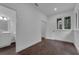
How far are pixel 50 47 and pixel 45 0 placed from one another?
5.10ft

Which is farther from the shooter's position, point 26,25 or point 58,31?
point 26,25

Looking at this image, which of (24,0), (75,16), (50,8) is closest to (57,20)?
(50,8)

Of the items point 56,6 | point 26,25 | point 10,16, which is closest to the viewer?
point 10,16

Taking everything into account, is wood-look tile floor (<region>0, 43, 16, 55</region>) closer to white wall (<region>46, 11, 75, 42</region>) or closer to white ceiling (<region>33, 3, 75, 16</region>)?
white wall (<region>46, 11, 75, 42</region>)

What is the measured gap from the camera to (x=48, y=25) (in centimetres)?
199

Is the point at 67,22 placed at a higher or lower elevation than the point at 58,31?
higher

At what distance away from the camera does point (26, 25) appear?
7.43 feet

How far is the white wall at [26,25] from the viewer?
1.83 metres

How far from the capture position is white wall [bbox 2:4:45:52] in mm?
1827

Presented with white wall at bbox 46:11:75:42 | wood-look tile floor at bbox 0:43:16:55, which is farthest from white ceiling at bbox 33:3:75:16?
wood-look tile floor at bbox 0:43:16:55

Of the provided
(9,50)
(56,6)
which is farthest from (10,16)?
(56,6)

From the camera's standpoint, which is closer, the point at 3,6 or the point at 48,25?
the point at 3,6

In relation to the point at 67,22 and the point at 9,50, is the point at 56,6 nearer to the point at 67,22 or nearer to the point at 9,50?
the point at 67,22
